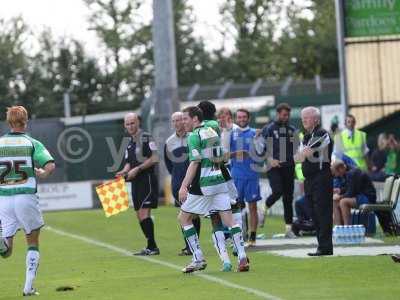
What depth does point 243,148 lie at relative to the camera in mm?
19781

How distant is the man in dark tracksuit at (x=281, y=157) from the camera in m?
20.6

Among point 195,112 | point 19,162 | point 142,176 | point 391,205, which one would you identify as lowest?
point 391,205

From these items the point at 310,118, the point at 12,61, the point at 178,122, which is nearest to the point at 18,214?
the point at 310,118

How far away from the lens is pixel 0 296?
46.4 ft

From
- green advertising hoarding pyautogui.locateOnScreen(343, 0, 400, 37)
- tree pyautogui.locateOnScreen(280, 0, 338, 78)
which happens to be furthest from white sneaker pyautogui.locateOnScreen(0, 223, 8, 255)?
tree pyautogui.locateOnScreen(280, 0, 338, 78)

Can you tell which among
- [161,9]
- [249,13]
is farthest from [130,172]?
[249,13]

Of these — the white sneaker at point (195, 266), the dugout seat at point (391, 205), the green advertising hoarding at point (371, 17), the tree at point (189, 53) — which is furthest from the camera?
the tree at point (189, 53)

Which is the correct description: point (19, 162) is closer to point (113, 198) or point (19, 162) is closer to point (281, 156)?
point (113, 198)

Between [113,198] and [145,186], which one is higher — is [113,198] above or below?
below

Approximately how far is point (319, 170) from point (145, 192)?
316 centimetres

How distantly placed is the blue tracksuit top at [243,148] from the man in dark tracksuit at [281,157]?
2.13 ft

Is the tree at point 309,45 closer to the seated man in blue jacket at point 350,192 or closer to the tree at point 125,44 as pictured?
the tree at point 125,44

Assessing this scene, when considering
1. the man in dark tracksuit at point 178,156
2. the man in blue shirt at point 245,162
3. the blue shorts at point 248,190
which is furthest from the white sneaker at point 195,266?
the blue shorts at point 248,190

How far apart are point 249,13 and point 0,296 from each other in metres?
59.2
